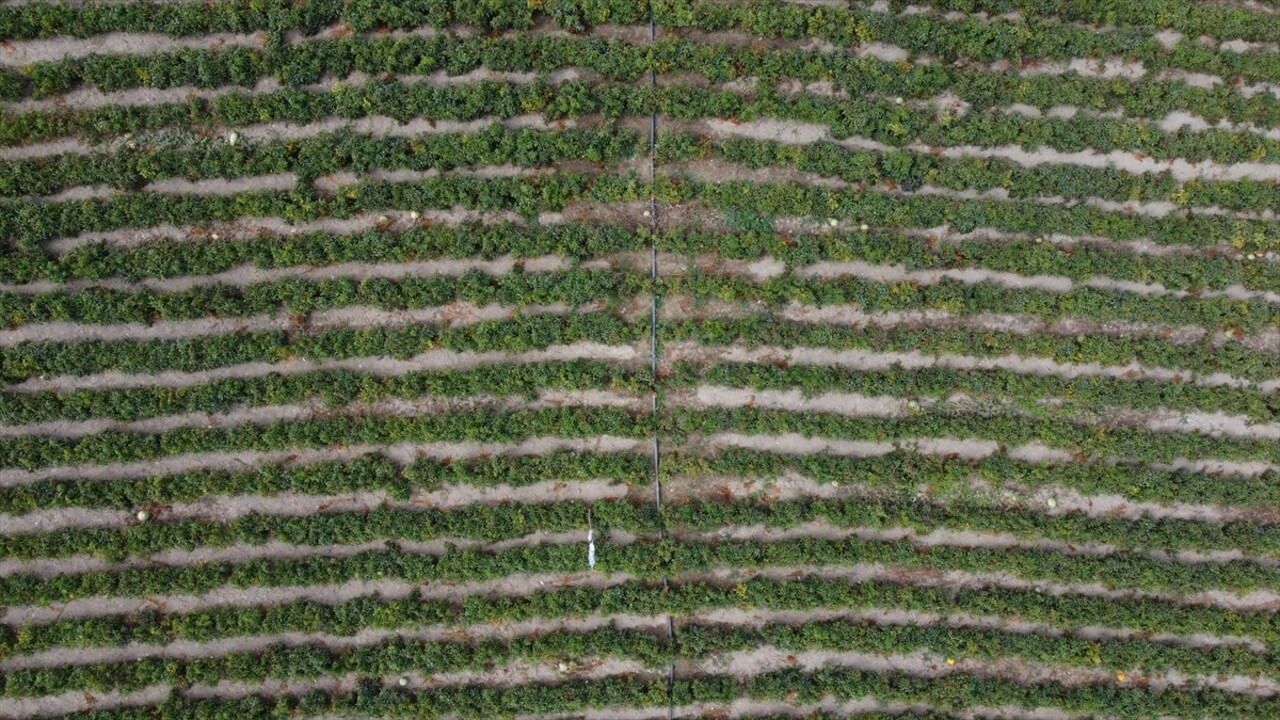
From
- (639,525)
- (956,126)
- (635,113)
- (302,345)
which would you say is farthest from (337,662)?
(956,126)

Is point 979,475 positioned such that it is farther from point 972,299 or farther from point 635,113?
point 635,113

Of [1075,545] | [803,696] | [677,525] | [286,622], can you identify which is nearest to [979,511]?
[1075,545]

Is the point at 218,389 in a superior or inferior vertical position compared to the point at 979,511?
superior

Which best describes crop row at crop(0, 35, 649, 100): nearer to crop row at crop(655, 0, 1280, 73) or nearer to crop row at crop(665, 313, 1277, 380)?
crop row at crop(655, 0, 1280, 73)

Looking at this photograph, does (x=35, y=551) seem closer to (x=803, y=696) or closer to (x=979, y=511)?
(x=803, y=696)

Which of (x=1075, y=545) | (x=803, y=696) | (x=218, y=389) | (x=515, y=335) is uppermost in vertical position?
(x=515, y=335)

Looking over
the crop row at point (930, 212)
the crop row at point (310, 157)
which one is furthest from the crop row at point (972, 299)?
the crop row at point (310, 157)
